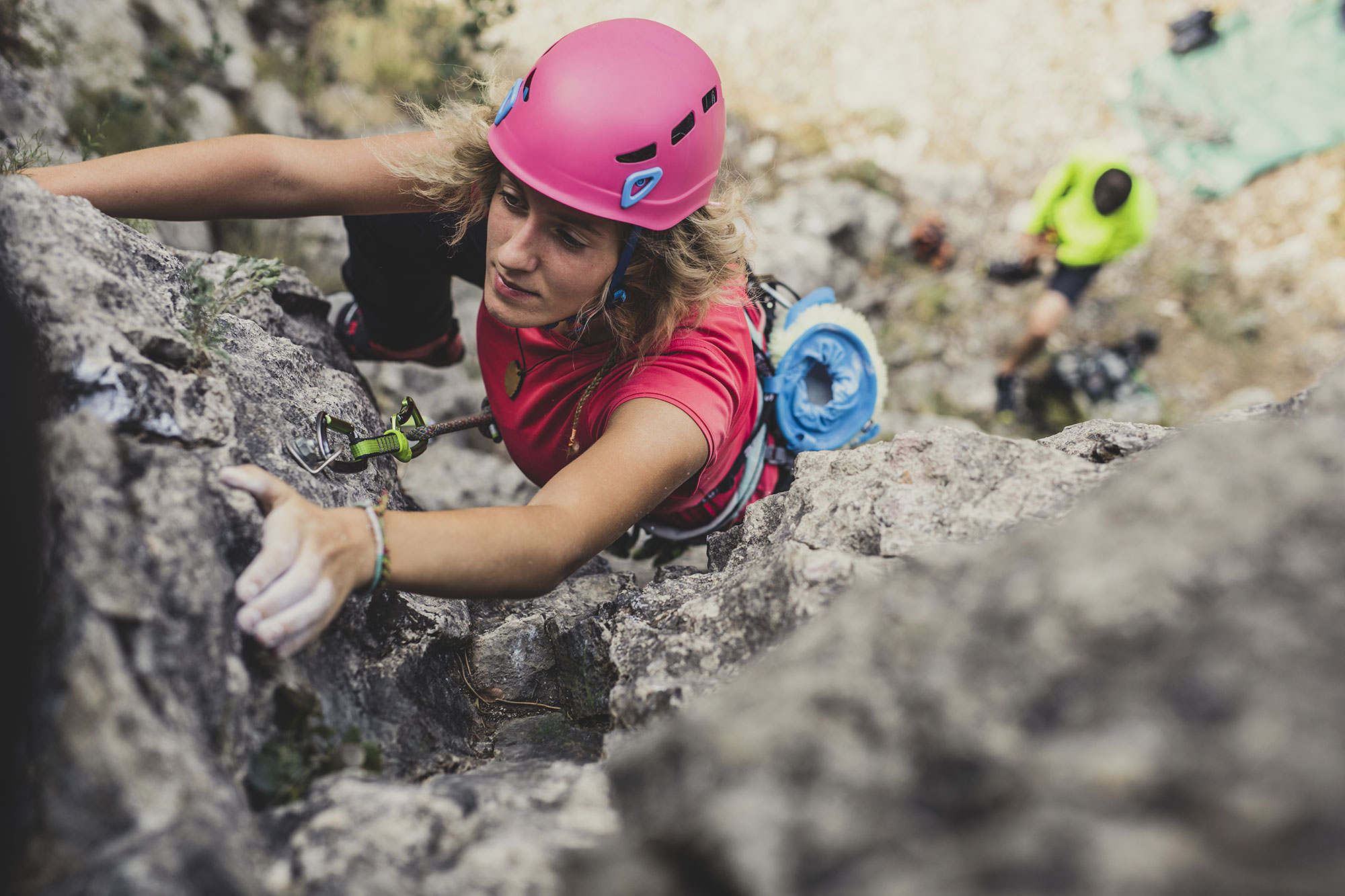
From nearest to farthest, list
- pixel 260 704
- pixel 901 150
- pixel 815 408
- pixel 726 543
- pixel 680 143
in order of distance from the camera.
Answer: pixel 260 704, pixel 680 143, pixel 726 543, pixel 815 408, pixel 901 150

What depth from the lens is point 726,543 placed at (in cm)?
284

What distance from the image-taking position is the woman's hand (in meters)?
1.55

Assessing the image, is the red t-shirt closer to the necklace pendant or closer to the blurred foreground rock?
the necklace pendant

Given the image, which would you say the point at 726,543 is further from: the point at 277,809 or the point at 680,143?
the point at 277,809

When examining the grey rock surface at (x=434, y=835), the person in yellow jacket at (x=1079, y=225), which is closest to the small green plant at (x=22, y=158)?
the grey rock surface at (x=434, y=835)

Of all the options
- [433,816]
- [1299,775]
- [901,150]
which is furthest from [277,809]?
[901,150]

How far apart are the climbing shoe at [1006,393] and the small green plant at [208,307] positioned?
7.53m

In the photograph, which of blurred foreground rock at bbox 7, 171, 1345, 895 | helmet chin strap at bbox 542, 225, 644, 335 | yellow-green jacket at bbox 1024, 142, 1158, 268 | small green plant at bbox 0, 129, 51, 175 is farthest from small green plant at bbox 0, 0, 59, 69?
yellow-green jacket at bbox 1024, 142, 1158, 268

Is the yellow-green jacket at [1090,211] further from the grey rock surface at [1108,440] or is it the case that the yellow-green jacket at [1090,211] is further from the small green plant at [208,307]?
the small green plant at [208,307]

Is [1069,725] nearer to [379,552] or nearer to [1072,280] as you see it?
[379,552]

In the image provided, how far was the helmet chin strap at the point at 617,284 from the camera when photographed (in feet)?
8.27

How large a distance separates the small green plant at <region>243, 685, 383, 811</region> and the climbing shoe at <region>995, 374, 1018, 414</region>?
7.83 m

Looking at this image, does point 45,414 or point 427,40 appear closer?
point 45,414

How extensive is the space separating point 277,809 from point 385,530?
0.58 m
